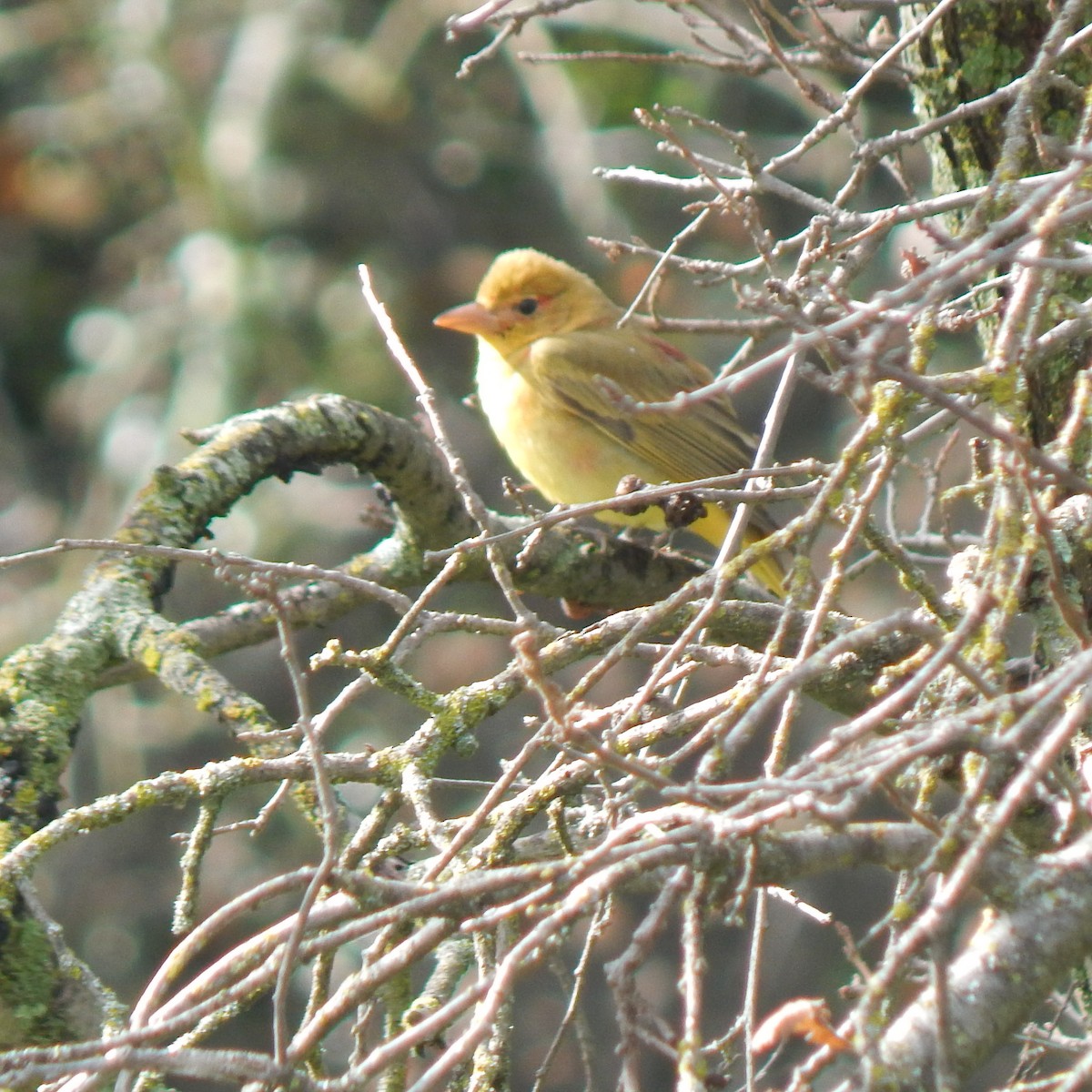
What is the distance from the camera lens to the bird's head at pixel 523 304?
596 centimetres

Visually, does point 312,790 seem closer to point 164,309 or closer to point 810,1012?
point 810,1012

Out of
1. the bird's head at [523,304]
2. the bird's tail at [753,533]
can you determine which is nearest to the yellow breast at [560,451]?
the bird's head at [523,304]

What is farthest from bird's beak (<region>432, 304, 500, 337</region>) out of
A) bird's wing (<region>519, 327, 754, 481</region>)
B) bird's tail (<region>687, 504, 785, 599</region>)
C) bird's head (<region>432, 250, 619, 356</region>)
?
bird's tail (<region>687, 504, 785, 599</region>)

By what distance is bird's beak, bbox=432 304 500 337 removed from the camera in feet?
19.0

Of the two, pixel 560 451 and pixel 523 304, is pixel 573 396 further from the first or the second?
pixel 523 304

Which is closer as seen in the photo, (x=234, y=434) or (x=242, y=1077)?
(x=242, y=1077)

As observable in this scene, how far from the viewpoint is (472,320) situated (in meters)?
5.86

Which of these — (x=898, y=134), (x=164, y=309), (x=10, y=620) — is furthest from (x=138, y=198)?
(x=898, y=134)

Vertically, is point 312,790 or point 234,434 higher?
point 234,434

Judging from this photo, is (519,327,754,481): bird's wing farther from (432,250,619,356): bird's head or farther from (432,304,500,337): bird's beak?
(432,304,500,337): bird's beak

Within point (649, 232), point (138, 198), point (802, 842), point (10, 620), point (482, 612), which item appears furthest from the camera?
point (138, 198)

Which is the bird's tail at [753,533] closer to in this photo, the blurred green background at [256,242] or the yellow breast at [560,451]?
the yellow breast at [560,451]

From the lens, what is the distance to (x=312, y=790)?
8.09 ft

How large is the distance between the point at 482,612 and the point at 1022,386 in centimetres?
602
